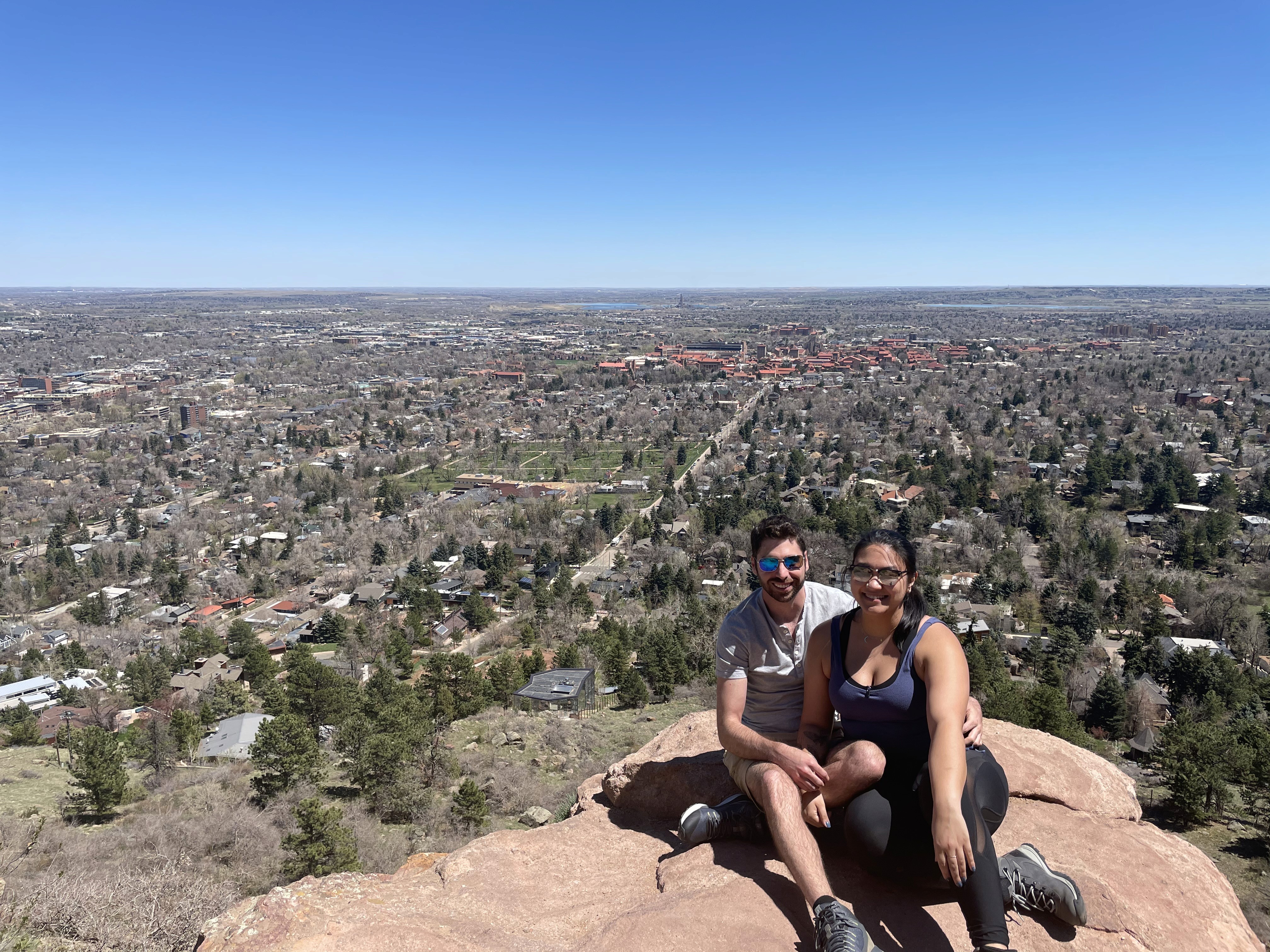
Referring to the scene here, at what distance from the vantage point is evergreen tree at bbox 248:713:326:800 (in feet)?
41.4

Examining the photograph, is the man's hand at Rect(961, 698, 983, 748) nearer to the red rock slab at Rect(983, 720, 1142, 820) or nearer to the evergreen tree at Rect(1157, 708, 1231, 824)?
the red rock slab at Rect(983, 720, 1142, 820)

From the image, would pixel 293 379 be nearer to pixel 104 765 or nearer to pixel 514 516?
pixel 514 516

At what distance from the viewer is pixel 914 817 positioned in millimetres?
3244

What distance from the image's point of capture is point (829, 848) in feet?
12.3

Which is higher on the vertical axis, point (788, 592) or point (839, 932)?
point (788, 592)

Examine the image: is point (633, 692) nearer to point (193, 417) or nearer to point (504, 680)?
point (504, 680)

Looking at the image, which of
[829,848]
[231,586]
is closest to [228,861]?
[829,848]

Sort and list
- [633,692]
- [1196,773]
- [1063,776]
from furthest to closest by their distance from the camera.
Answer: [633,692] < [1196,773] < [1063,776]

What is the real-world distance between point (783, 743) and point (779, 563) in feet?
2.77

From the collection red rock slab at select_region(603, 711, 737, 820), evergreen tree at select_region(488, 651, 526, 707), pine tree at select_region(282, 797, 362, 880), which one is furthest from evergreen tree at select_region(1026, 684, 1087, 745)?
pine tree at select_region(282, 797, 362, 880)

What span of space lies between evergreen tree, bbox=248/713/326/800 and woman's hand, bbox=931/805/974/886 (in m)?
12.1

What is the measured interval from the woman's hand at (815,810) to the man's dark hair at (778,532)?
1.11m

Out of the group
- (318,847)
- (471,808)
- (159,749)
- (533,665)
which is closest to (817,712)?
(318,847)

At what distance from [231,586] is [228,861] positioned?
27.7m
